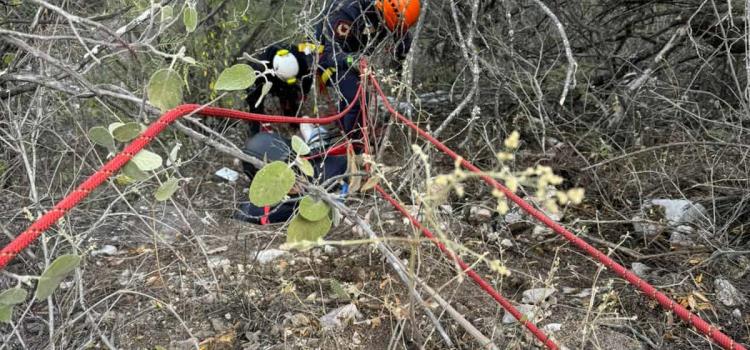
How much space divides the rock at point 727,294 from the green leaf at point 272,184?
5.18 ft

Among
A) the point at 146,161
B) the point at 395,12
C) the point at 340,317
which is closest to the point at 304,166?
the point at 146,161

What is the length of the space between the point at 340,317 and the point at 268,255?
51 centimetres

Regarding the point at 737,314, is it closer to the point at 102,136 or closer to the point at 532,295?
the point at 532,295

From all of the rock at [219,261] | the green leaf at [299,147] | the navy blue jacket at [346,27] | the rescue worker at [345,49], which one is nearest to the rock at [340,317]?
the rock at [219,261]

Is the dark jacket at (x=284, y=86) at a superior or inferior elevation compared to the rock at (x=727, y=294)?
superior

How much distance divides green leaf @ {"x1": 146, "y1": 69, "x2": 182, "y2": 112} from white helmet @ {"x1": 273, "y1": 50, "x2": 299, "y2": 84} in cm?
199

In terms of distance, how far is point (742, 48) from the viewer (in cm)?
294

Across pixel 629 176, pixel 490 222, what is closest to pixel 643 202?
pixel 629 176

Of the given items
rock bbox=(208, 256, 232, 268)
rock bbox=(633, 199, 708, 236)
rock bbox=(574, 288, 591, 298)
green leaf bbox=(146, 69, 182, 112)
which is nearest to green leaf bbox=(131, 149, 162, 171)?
green leaf bbox=(146, 69, 182, 112)

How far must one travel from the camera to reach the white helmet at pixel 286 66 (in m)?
3.28

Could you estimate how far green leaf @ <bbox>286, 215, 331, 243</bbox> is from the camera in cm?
130

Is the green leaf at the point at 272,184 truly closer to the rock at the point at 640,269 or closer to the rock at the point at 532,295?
the rock at the point at 532,295

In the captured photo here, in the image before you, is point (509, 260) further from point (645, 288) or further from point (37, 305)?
point (37, 305)

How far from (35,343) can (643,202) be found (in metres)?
2.24
